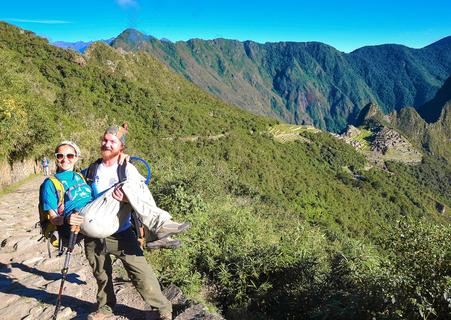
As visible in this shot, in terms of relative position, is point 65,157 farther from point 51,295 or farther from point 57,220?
point 51,295

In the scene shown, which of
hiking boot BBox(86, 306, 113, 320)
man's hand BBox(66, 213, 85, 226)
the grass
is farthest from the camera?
the grass

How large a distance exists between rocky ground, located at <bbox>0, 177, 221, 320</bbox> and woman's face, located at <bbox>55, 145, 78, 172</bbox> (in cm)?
196

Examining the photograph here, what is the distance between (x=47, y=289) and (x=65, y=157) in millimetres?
2542

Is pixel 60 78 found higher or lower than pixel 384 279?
higher

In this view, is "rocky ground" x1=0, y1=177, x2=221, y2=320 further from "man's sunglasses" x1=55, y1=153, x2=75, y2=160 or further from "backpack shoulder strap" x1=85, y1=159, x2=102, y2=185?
"man's sunglasses" x1=55, y1=153, x2=75, y2=160

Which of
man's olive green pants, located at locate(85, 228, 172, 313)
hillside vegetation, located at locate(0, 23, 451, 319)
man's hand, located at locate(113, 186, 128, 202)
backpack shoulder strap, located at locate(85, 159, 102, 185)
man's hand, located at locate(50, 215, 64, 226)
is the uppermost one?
backpack shoulder strap, located at locate(85, 159, 102, 185)

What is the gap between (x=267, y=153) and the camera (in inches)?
3467

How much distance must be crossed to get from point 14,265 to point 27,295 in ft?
4.90

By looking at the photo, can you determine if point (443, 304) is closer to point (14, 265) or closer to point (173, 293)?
point (173, 293)

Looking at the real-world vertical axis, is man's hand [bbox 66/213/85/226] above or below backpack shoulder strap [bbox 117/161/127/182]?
below

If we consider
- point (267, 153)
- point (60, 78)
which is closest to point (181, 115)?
point (267, 153)

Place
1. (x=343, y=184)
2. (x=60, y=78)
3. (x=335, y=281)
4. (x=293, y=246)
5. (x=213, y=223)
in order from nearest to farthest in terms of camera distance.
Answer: (x=335, y=281)
(x=293, y=246)
(x=213, y=223)
(x=60, y=78)
(x=343, y=184)

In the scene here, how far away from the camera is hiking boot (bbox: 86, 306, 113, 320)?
4.54 metres

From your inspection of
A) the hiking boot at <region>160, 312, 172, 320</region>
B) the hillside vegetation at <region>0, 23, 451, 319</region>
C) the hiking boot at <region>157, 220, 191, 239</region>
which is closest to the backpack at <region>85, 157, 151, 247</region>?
the hiking boot at <region>157, 220, 191, 239</region>
